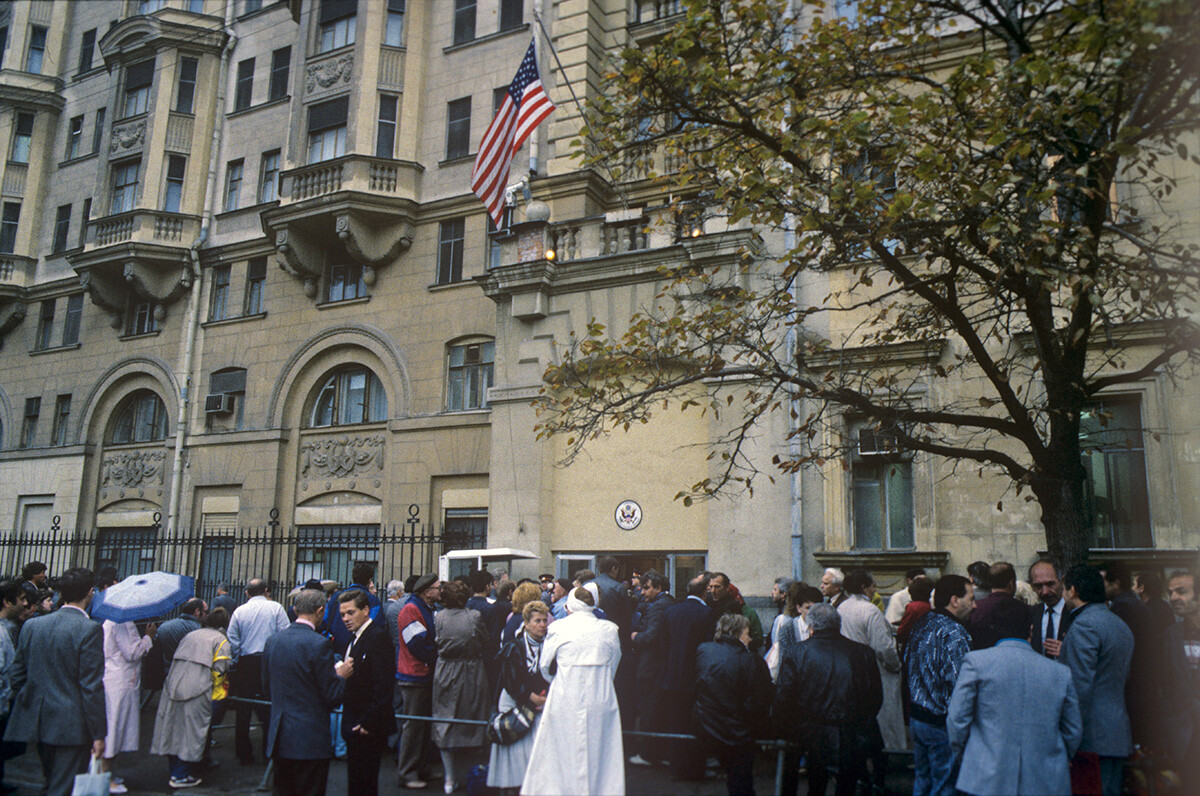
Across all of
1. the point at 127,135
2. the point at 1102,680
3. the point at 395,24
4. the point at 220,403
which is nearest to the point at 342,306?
the point at 220,403

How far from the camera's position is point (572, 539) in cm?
1761

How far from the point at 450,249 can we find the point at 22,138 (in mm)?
20348

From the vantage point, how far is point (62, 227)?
3138 cm

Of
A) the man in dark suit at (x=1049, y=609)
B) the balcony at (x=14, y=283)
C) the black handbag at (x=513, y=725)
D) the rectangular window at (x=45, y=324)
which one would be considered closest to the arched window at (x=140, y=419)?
the rectangular window at (x=45, y=324)

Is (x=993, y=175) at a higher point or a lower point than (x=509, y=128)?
lower

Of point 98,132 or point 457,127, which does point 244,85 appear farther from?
point 457,127

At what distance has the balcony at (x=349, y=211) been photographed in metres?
23.1

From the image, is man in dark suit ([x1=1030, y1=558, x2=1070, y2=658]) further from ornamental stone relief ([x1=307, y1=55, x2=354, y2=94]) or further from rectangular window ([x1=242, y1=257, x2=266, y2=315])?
rectangular window ([x1=242, y1=257, x2=266, y2=315])

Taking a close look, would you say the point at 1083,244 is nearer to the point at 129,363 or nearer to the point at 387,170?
the point at 387,170

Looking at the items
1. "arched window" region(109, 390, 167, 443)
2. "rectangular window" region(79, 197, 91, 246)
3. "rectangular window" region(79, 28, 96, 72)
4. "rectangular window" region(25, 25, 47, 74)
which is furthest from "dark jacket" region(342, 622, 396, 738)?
"rectangular window" region(25, 25, 47, 74)

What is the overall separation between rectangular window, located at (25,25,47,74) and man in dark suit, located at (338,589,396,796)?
3432 cm

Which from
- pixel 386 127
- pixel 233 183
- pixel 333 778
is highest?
pixel 386 127

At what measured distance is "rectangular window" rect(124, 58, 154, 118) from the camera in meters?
29.0

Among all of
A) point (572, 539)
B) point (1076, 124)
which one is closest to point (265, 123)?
point (572, 539)
